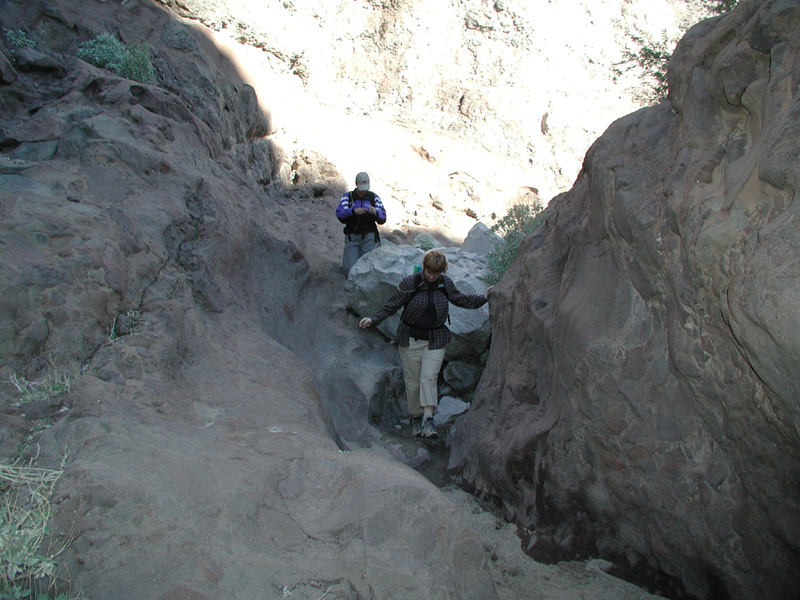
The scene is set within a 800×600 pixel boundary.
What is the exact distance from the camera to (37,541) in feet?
6.29

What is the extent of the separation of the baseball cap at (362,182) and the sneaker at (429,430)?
134 inches

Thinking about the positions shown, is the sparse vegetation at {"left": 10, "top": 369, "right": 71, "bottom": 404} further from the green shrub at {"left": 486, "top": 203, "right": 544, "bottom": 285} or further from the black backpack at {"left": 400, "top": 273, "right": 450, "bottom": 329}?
the green shrub at {"left": 486, "top": 203, "right": 544, "bottom": 285}

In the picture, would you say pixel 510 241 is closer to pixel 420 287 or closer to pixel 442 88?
pixel 420 287

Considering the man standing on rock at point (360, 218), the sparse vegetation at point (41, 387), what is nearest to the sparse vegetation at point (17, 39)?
the man standing on rock at point (360, 218)

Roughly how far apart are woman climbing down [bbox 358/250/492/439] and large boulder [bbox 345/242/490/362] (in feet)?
3.51

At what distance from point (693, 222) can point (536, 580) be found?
227 cm

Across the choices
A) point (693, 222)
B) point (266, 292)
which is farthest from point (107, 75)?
point (693, 222)

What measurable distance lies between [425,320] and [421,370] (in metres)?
0.56

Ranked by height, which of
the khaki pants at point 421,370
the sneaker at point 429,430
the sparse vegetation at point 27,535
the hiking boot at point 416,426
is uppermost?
the sparse vegetation at point 27,535

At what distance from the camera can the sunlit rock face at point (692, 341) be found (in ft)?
7.23

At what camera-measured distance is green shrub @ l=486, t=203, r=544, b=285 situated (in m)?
7.29

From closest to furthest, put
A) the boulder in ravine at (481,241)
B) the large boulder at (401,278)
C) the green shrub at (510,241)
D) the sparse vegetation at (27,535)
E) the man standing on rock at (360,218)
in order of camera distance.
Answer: the sparse vegetation at (27,535) → the large boulder at (401,278) → the green shrub at (510,241) → the man standing on rock at (360,218) → the boulder in ravine at (481,241)

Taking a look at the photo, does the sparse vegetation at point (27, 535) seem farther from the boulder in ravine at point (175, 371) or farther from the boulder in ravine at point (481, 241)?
the boulder in ravine at point (481, 241)

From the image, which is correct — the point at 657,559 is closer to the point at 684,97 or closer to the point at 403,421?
the point at 684,97
